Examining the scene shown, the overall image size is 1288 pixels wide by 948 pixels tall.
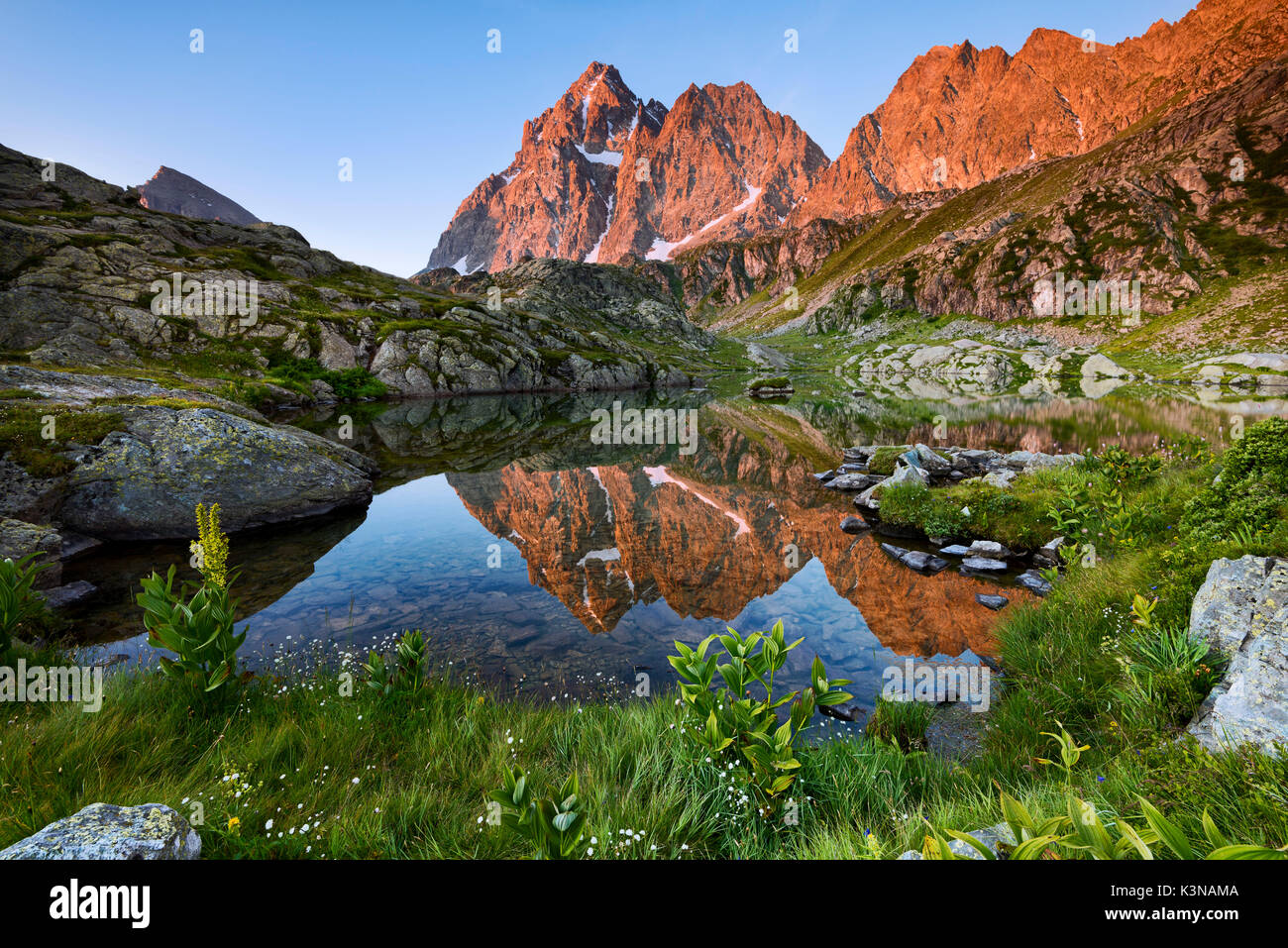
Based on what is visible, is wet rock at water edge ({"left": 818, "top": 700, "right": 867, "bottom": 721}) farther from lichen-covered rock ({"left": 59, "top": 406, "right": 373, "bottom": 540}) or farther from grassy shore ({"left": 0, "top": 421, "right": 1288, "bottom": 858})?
lichen-covered rock ({"left": 59, "top": 406, "right": 373, "bottom": 540})

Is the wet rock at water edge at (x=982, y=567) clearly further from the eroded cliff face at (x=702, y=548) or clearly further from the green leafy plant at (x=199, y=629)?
the green leafy plant at (x=199, y=629)

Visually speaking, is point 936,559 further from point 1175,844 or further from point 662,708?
point 1175,844

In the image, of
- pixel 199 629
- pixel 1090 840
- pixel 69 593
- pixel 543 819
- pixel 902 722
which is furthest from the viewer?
pixel 69 593

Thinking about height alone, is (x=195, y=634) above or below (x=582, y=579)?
above

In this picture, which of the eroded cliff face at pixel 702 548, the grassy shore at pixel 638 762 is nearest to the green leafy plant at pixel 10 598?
the grassy shore at pixel 638 762

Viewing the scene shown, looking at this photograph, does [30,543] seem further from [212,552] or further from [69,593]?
[212,552]

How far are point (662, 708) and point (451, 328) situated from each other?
8930cm

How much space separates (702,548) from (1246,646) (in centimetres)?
1192

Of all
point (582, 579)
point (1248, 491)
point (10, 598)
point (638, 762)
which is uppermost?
point (1248, 491)

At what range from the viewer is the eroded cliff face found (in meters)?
11.7

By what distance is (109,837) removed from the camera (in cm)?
274

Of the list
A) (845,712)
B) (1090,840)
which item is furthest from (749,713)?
(845,712)
